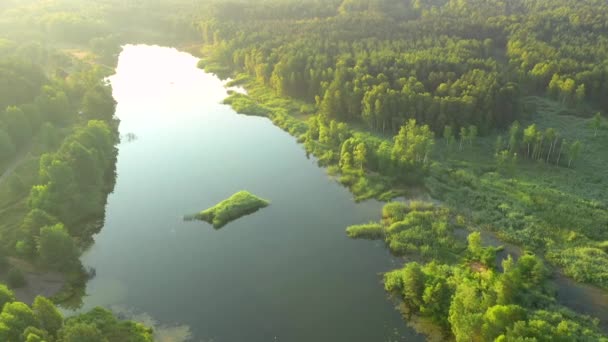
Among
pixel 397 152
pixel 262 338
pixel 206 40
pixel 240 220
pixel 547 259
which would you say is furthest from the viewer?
pixel 206 40

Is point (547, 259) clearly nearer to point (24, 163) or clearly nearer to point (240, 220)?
point (240, 220)

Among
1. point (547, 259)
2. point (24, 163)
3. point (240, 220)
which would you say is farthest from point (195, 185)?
point (547, 259)

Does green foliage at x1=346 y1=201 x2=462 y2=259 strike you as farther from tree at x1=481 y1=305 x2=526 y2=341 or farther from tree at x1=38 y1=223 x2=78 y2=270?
tree at x1=38 y1=223 x2=78 y2=270

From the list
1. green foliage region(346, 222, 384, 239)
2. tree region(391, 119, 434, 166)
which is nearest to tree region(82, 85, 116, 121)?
tree region(391, 119, 434, 166)

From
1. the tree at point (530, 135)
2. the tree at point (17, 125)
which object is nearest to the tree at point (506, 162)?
the tree at point (530, 135)

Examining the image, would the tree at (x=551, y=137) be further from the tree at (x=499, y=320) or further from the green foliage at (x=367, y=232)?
the tree at (x=499, y=320)

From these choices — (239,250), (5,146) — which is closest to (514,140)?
(239,250)
